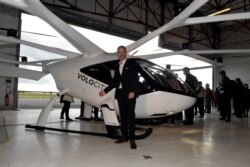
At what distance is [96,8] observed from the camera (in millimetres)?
14438

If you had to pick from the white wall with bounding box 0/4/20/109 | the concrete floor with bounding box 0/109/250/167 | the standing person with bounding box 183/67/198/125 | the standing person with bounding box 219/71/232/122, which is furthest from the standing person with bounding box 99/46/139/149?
the white wall with bounding box 0/4/20/109

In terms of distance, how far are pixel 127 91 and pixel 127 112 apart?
0.36 meters

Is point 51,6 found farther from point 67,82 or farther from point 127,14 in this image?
point 67,82

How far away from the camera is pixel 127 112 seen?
4402 millimetres

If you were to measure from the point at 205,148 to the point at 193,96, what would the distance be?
1.57 metres

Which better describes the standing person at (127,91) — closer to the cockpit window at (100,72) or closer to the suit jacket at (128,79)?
the suit jacket at (128,79)

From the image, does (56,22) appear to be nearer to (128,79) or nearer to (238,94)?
(128,79)

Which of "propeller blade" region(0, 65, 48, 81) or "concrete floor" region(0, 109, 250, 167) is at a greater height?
"propeller blade" region(0, 65, 48, 81)

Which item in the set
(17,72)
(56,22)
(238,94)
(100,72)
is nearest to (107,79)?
(100,72)

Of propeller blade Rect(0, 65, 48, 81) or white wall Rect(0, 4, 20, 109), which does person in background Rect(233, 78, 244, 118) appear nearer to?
propeller blade Rect(0, 65, 48, 81)

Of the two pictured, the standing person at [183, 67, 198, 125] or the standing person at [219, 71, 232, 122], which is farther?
the standing person at [219, 71, 232, 122]

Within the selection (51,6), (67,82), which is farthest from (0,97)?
(67,82)

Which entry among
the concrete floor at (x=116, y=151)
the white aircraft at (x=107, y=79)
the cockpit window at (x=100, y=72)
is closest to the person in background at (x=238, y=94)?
the white aircraft at (x=107, y=79)

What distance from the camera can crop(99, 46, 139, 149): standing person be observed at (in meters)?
4.36
